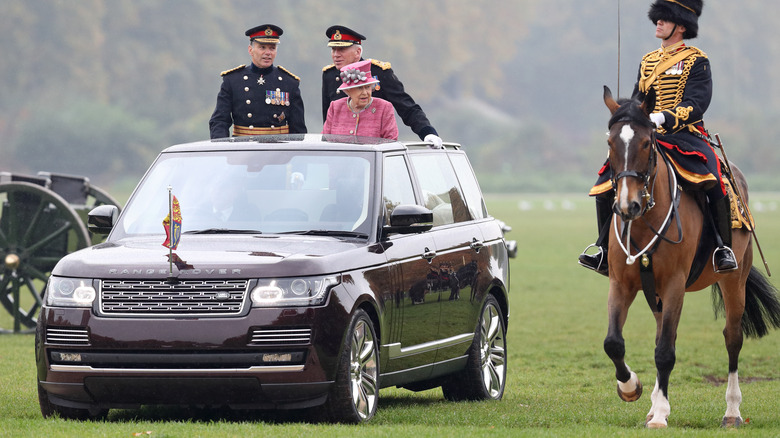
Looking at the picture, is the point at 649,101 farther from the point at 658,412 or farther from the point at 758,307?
the point at 758,307

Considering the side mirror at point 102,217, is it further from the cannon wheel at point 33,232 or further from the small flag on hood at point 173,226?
the cannon wheel at point 33,232

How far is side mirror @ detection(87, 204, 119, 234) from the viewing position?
929 centimetres

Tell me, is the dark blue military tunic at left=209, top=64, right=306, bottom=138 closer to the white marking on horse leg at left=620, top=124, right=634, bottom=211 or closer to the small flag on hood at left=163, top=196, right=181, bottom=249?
the small flag on hood at left=163, top=196, right=181, bottom=249

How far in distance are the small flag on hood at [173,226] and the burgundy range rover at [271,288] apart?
0.04ft

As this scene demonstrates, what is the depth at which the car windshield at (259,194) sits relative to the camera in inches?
360

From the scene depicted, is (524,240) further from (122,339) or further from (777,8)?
(777,8)

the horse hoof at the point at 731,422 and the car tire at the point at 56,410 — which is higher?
the car tire at the point at 56,410

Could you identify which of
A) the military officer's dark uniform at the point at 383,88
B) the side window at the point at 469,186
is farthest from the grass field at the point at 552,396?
the military officer's dark uniform at the point at 383,88

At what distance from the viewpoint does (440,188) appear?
10602mm

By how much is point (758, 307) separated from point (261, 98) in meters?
4.61

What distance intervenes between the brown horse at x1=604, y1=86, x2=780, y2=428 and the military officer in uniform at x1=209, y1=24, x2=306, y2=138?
3912mm

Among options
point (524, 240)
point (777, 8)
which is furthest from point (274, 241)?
point (777, 8)

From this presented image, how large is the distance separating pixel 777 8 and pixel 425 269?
5560 inches

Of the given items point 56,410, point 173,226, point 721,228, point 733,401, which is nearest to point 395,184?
point 173,226
